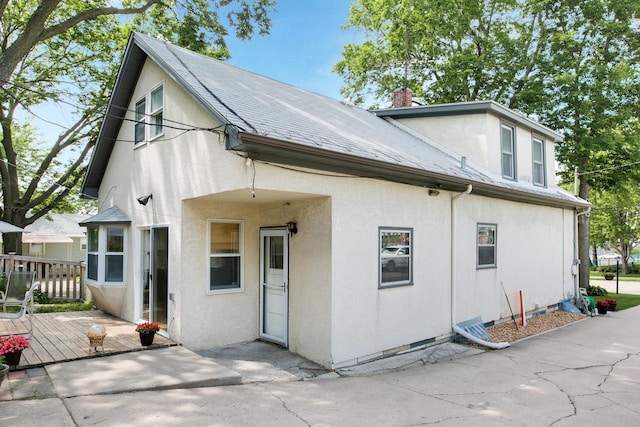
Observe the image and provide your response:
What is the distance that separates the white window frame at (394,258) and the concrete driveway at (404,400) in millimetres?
1396

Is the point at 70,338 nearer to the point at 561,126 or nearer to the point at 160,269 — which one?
the point at 160,269

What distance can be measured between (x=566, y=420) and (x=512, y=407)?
0.61 metres

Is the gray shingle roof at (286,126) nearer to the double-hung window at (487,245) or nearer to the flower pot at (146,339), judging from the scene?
the double-hung window at (487,245)

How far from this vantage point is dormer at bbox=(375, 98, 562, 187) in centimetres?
1138

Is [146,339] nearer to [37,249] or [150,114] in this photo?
[150,114]

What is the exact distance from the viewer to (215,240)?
7.87 metres

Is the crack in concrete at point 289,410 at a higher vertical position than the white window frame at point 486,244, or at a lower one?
lower

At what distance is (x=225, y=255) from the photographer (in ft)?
26.1

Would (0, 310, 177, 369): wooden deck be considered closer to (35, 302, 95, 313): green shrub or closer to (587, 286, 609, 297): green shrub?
(35, 302, 95, 313): green shrub

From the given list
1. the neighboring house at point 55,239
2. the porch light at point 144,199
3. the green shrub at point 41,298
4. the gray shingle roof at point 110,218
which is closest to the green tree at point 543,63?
the porch light at point 144,199

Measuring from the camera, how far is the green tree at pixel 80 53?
13039 mm

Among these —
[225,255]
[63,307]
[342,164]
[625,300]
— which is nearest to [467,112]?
[342,164]

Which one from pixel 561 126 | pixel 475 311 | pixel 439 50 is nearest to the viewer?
pixel 475 311

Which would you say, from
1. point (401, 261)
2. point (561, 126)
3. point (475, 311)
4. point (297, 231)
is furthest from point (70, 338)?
point (561, 126)
